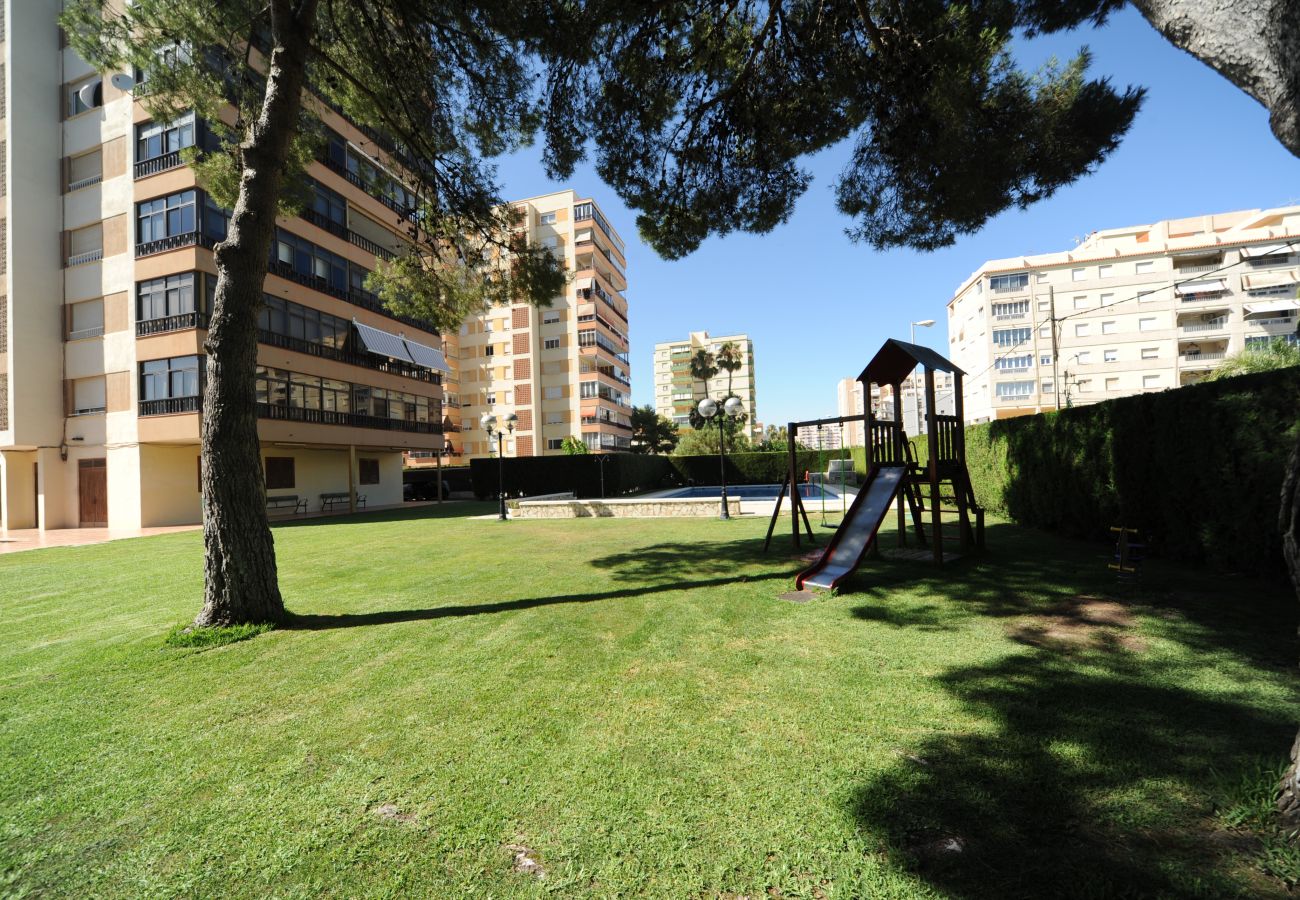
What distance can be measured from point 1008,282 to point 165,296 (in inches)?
2472

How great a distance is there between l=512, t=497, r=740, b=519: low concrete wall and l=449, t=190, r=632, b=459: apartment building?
1065 inches

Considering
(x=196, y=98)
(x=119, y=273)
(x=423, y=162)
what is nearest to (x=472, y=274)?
(x=423, y=162)

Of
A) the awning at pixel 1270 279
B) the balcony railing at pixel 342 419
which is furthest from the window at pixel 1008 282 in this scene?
the balcony railing at pixel 342 419

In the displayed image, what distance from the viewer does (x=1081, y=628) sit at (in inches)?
182

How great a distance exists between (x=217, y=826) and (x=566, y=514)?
1497 centimetres

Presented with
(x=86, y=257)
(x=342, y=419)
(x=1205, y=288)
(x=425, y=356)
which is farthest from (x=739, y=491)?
(x=1205, y=288)

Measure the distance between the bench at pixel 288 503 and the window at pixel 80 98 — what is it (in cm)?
1487

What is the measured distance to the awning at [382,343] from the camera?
23.8 metres

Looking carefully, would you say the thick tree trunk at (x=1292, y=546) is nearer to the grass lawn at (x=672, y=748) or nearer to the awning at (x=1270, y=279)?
the grass lawn at (x=672, y=748)

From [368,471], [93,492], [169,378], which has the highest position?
[169,378]

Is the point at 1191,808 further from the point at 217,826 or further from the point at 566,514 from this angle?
the point at 566,514

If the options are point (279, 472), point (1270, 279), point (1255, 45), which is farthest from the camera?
point (1270, 279)

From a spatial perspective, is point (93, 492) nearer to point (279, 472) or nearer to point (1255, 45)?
point (279, 472)

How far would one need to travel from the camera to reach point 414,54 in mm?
7488
